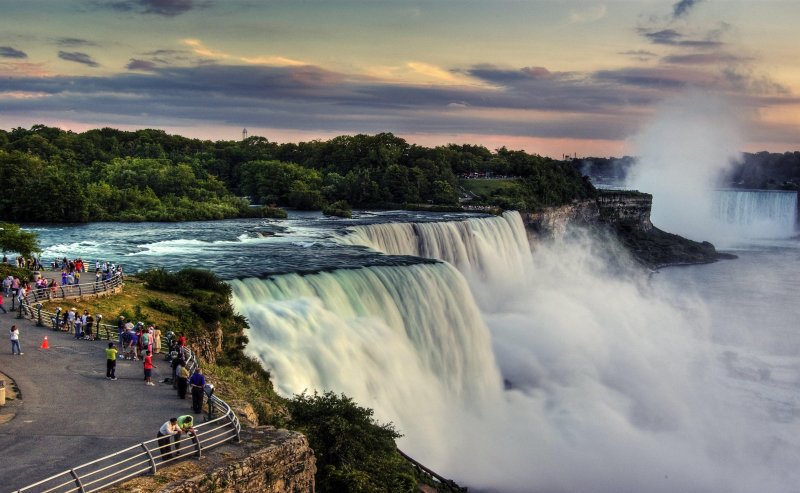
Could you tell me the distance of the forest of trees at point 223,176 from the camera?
242 feet

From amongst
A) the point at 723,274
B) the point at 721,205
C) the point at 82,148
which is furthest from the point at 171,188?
the point at 721,205

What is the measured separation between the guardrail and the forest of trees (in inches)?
2400

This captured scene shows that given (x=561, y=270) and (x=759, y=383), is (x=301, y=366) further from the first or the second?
(x=561, y=270)

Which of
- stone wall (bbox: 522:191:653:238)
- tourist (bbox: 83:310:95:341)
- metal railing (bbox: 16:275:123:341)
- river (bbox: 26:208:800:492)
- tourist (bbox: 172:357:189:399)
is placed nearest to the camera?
tourist (bbox: 172:357:189:399)

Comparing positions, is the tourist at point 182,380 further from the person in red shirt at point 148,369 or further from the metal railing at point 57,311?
the metal railing at point 57,311

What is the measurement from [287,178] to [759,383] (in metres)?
69.6

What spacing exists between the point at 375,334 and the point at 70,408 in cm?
1609

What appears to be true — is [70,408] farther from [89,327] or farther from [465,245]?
[465,245]

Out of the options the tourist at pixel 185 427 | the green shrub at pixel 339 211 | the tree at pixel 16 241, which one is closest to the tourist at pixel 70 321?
the tourist at pixel 185 427

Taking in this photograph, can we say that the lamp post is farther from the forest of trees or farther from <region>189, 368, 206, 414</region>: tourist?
the forest of trees

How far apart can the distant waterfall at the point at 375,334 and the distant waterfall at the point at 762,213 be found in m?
110

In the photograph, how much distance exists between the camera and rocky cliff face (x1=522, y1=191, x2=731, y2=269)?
9744cm

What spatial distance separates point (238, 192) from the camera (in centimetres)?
11556

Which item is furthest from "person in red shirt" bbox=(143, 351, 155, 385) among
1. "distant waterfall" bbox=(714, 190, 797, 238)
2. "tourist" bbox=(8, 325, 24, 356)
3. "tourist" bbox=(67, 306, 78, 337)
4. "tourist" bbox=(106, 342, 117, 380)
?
"distant waterfall" bbox=(714, 190, 797, 238)
